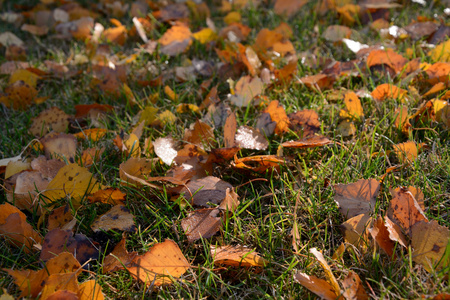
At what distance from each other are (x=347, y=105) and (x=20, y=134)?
5.11 ft

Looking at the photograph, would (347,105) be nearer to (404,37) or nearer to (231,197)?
(231,197)

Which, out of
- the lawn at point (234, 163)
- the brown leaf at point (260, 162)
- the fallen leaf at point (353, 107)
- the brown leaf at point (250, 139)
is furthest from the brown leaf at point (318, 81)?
the brown leaf at point (260, 162)

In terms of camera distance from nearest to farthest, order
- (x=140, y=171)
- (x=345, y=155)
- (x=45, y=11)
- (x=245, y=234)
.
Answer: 1. (x=245, y=234)
2. (x=140, y=171)
3. (x=345, y=155)
4. (x=45, y=11)

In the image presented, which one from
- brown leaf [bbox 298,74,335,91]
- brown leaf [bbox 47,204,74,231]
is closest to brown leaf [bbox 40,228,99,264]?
brown leaf [bbox 47,204,74,231]

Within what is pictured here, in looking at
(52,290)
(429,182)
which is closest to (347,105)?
(429,182)

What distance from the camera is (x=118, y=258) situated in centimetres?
118

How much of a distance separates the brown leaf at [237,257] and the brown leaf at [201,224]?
2.8 inches

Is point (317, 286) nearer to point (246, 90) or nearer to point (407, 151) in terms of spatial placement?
point (407, 151)

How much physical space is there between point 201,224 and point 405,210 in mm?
665

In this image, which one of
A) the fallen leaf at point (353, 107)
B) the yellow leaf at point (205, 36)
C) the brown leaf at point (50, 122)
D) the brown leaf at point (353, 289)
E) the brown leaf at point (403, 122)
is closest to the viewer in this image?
the brown leaf at point (353, 289)

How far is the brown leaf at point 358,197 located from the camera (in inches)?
51.1

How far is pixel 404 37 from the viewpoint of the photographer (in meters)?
2.33

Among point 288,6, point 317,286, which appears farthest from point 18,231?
point 288,6

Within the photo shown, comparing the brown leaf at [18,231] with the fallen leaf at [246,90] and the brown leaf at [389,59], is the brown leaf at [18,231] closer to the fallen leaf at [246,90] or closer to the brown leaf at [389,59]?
the fallen leaf at [246,90]
